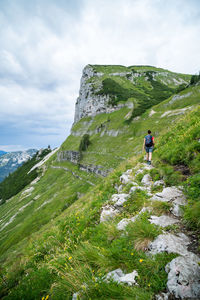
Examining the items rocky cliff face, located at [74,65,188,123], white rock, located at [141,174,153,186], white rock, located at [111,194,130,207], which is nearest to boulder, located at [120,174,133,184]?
white rock, located at [141,174,153,186]

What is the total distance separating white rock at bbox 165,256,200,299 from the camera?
2.51 m

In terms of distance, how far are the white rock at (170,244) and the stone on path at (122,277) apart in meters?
0.80

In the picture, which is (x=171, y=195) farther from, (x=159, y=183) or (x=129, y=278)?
(x=129, y=278)

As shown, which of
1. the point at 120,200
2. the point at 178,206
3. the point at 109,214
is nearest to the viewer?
the point at 178,206

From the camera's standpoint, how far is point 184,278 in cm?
262

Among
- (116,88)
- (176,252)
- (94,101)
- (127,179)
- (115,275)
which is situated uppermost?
(116,88)

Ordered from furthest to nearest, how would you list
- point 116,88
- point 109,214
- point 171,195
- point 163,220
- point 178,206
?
point 116,88 < point 109,214 < point 171,195 < point 178,206 < point 163,220

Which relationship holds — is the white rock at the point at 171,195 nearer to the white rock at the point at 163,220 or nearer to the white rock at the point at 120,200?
the white rock at the point at 163,220

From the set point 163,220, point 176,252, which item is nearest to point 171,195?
point 163,220

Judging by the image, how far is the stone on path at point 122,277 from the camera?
2994mm

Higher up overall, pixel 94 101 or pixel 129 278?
pixel 94 101

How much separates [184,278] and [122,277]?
135cm

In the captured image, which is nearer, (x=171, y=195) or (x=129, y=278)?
(x=129, y=278)

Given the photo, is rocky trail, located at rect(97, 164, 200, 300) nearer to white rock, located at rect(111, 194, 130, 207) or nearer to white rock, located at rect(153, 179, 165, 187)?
white rock, located at rect(153, 179, 165, 187)
